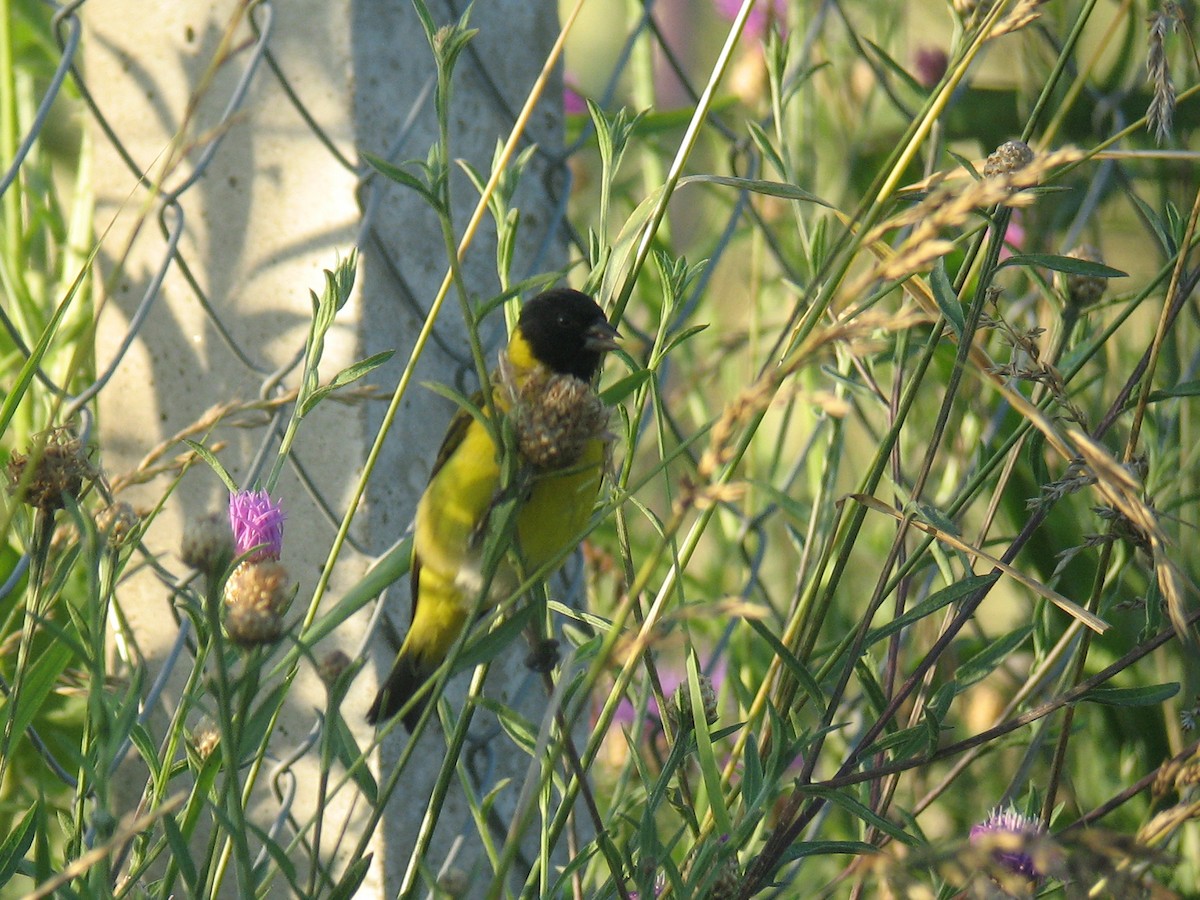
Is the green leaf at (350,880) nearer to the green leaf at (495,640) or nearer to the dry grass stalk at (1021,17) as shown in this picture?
the green leaf at (495,640)

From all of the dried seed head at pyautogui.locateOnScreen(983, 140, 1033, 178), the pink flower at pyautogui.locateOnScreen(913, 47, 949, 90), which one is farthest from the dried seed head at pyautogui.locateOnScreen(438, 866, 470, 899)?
the pink flower at pyautogui.locateOnScreen(913, 47, 949, 90)

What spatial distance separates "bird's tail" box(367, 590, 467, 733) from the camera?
1.14 m

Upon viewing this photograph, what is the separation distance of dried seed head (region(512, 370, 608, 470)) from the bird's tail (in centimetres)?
54

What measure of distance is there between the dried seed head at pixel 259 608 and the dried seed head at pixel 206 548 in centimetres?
2

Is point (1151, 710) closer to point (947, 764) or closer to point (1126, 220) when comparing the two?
point (947, 764)

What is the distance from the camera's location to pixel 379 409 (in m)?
1.13

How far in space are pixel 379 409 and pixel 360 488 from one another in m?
0.43

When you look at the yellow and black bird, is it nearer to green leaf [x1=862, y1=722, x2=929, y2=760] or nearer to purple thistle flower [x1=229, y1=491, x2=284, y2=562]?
purple thistle flower [x1=229, y1=491, x2=284, y2=562]

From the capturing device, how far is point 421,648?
123 cm

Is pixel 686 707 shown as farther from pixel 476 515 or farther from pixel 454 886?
pixel 476 515

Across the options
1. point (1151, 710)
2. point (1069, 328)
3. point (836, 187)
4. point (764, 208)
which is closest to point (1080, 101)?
point (836, 187)

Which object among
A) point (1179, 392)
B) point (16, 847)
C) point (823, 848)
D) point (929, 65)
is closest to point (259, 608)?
point (16, 847)

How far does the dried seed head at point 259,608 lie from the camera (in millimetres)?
567

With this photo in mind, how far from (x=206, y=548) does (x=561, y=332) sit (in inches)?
32.1
